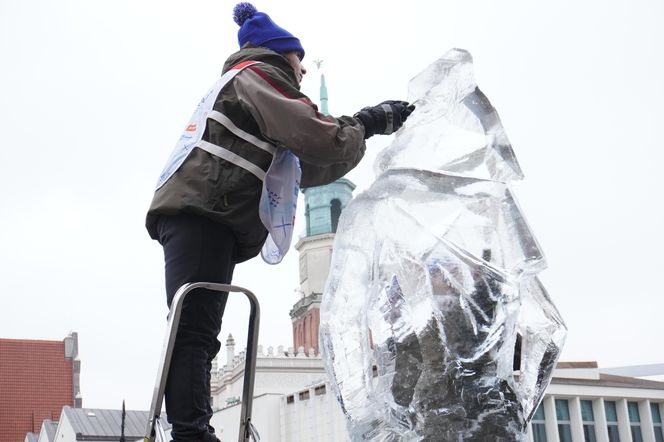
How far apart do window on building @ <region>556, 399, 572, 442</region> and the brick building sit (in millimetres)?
34812

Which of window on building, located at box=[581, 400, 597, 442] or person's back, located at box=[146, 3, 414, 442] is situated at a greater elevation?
person's back, located at box=[146, 3, 414, 442]

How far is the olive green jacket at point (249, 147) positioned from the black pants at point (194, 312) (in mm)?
55

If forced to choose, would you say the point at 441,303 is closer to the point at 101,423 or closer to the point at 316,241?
the point at 316,241

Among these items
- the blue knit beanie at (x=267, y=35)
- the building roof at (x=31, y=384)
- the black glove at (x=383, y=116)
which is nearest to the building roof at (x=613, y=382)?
the black glove at (x=383, y=116)

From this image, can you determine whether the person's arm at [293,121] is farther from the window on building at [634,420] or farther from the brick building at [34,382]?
the brick building at [34,382]

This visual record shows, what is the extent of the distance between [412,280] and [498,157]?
64 centimetres

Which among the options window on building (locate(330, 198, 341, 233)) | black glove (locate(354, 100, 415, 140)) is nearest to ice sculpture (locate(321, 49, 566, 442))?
black glove (locate(354, 100, 415, 140))

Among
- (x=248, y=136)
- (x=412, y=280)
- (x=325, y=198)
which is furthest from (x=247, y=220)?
(x=325, y=198)

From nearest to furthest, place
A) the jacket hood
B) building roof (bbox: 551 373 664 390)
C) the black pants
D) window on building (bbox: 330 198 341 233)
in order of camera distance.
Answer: the black pants < the jacket hood < building roof (bbox: 551 373 664 390) < window on building (bbox: 330 198 341 233)

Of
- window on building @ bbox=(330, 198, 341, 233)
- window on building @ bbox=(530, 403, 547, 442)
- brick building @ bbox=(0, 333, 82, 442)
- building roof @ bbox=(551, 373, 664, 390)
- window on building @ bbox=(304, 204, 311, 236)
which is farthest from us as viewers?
brick building @ bbox=(0, 333, 82, 442)

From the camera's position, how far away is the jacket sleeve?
2.71 metres

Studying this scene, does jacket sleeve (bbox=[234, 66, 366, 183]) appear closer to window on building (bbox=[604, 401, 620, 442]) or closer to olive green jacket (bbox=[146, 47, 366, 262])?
olive green jacket (bbox=[146, 47, 366, 262])

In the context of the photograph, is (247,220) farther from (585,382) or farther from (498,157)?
(585,382)

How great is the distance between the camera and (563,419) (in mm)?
31078
